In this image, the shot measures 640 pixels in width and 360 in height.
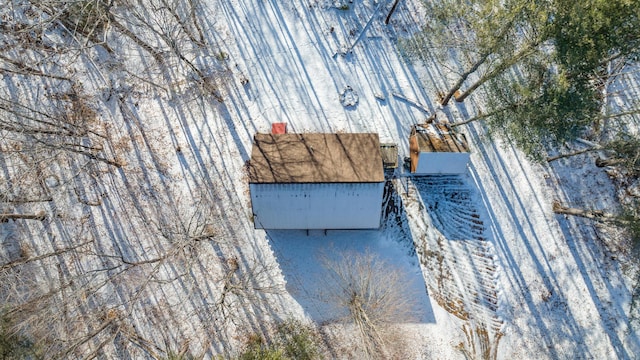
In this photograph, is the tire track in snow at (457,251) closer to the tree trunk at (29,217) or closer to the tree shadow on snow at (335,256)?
the tree shadow on snow at (335,256)

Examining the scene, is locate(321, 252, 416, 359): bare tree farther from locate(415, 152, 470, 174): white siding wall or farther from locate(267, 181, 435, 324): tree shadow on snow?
locate(415, 152, 470, 174): white siding wall

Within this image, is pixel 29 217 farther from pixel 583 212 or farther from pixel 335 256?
pixel 583 212

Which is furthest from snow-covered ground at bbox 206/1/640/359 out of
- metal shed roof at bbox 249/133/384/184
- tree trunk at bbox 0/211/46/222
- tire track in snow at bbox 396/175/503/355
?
tree trunk at bbox 0/211/46/222

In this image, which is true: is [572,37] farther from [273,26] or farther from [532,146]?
[273,26]

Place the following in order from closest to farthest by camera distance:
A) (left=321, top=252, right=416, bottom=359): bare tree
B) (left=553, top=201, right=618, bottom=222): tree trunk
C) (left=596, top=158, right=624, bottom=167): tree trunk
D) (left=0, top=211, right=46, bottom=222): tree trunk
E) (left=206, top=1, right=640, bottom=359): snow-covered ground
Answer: (left=553, top=201, right=618, bottom=222): tree trunk, (left=321, top=252, right=416, bottom=359): bare tree, (left=206, top=1, right=640, bottom=359): snow-covered ground, (left=0, top=211, right=46, bottom=222): tree trunk, (left=596, top=158, right=624, bottom=167): tree trunk

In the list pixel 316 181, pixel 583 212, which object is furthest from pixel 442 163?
pixel 583 212

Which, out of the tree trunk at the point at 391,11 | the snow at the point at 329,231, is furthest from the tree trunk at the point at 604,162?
the tree trunk at the point at 391,11
